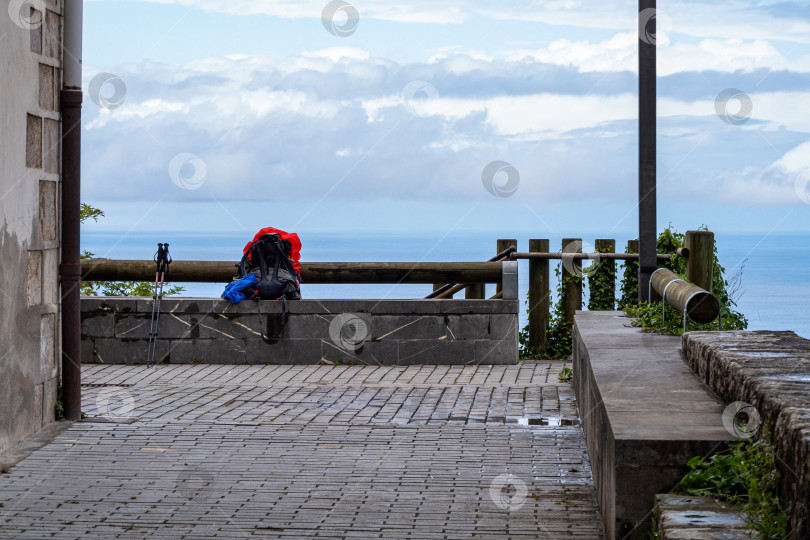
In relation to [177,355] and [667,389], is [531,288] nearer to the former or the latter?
[177,355]

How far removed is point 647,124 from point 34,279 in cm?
559

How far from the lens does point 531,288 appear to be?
13.0 metres

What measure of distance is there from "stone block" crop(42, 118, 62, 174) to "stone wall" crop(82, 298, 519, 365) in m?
4.38

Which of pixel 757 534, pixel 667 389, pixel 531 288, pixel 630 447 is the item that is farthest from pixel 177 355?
pixel 757 534

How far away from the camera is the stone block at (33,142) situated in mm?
7188

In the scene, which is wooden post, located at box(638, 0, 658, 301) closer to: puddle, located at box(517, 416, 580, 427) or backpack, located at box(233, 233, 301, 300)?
puddle, located at box(517, 416, 580, 427)

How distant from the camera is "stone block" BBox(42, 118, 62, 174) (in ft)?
24.7

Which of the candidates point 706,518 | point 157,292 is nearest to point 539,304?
point 157,292

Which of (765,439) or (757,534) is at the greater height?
(765,439)

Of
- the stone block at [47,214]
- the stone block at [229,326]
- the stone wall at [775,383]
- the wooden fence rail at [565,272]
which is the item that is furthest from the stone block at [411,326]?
the stone wall at [775,383]

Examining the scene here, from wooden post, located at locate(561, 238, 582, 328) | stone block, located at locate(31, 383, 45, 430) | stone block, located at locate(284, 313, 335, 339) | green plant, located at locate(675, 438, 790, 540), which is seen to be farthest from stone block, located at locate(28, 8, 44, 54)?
wooden post, located at locate(561, 238, 582, 328)

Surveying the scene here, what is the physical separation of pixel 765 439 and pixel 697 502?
13.5 inches

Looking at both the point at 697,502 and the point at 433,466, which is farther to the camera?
the point at 433,466

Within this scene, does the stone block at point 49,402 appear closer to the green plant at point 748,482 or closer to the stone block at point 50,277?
the stone block at point 50,277
